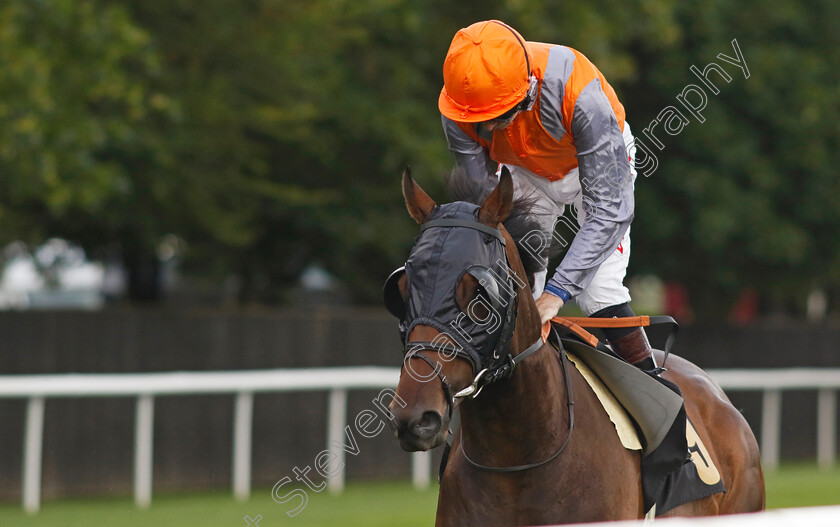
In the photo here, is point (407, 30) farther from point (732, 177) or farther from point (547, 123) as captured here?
point (547, 123)

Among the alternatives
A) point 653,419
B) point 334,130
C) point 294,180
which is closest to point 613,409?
point 653,419

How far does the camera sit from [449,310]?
270 cm

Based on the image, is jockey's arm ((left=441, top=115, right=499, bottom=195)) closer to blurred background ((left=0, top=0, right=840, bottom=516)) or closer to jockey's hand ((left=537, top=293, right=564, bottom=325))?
jockey's hand ((left=537, top=293, right=564, bottom=325))

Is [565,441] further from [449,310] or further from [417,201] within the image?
[417,201]

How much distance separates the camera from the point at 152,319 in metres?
8.24

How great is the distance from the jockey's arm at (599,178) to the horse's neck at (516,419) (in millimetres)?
304

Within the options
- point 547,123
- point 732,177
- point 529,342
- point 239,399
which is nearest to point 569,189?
point 547,123

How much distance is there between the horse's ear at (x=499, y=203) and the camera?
2.93 m

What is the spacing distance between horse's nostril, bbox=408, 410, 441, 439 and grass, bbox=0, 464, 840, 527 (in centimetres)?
423

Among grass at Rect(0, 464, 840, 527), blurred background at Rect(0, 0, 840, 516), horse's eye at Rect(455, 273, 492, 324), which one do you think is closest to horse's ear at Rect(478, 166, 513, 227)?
horse's eye at Rect(455, 273, 492, 324)

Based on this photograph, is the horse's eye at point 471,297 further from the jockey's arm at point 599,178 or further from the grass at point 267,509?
the grass at point 267,509

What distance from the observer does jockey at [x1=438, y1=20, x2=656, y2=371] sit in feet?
10.4

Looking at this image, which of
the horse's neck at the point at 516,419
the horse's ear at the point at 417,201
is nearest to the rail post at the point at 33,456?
the horse's neck at the point at 516,419

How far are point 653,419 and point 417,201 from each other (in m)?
1.03
